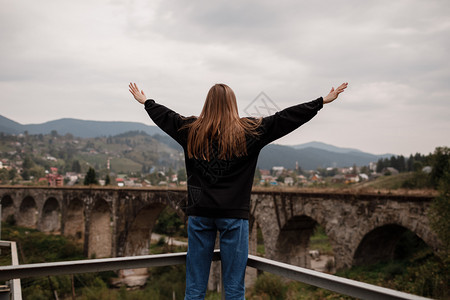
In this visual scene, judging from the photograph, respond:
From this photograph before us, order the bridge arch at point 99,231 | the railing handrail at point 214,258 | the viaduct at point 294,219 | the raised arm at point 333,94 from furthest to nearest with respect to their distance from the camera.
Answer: the bridge arch at point 99,231 < the viaduct at point 294,219 < the raised arm at point 333,94 < the railing handrail at point 214,258

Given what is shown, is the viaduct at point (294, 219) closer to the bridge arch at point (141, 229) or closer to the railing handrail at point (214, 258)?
the bridge arch at point (141, 229)

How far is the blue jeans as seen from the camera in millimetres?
1783

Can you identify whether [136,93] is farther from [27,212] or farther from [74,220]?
[27,212]

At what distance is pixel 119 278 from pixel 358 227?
15.3 meters

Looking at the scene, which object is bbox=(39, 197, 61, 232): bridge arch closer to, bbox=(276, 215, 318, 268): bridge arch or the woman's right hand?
bbox=(276, 215, 318, 268): bridge arch

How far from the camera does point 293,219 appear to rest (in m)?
14.6

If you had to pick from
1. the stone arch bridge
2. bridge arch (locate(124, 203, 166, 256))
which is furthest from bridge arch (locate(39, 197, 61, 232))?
bridge arch (locate(124, 203, 166, 256))

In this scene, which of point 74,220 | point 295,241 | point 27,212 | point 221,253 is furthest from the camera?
point 27,212

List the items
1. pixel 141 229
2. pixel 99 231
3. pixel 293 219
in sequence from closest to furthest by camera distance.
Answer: pixel 293 219
pixel 141 229
pixel 99 231

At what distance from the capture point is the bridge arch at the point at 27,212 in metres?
30.9

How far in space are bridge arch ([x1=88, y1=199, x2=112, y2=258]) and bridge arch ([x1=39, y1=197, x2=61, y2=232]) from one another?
6113mm

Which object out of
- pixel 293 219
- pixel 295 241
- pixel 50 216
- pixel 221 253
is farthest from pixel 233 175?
pixel 50 216

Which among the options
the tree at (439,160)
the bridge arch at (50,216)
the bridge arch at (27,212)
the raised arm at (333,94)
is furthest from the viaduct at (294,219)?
the raised arm at (333,94)

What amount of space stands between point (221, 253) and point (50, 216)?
114ft
